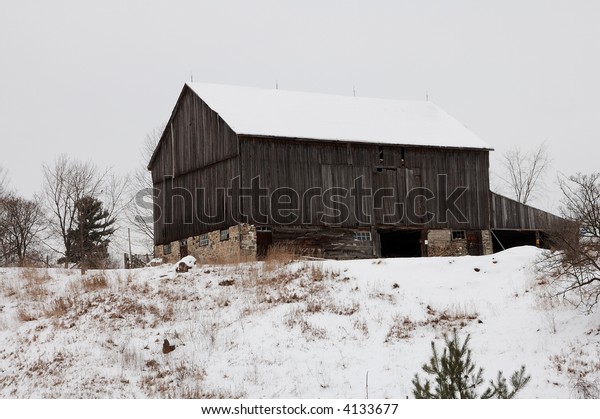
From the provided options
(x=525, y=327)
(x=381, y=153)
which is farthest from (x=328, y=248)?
(x=525, y=327)

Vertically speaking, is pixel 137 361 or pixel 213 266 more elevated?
pixel 213 266

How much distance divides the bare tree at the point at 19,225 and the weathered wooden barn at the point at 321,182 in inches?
439

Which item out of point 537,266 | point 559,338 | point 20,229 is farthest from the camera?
point 20,229

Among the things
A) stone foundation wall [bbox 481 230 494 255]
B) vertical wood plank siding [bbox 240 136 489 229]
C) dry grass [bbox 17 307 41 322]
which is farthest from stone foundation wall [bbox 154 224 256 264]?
stone foundation wall [bbox 481 230 494 255]

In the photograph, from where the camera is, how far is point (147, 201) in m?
51.8

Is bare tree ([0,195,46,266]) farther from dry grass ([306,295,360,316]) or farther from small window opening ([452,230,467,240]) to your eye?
dry grass ([306,295,360,316])

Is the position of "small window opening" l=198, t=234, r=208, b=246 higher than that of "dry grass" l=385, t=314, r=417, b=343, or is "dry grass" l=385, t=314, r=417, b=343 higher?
"small window opening" l=198, t=234, r=208, b=246

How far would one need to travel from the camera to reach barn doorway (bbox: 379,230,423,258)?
133ft

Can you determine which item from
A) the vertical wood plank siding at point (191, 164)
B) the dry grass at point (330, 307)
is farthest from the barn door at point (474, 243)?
the dry grass at point (330, 307)

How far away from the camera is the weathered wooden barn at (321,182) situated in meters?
35.7

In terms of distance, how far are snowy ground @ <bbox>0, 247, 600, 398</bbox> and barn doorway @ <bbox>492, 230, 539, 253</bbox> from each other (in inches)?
584

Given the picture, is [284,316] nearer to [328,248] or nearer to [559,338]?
[559,338]

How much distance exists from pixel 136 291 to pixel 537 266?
453 inches

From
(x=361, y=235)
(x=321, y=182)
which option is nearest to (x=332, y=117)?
(x=321, y=182)
